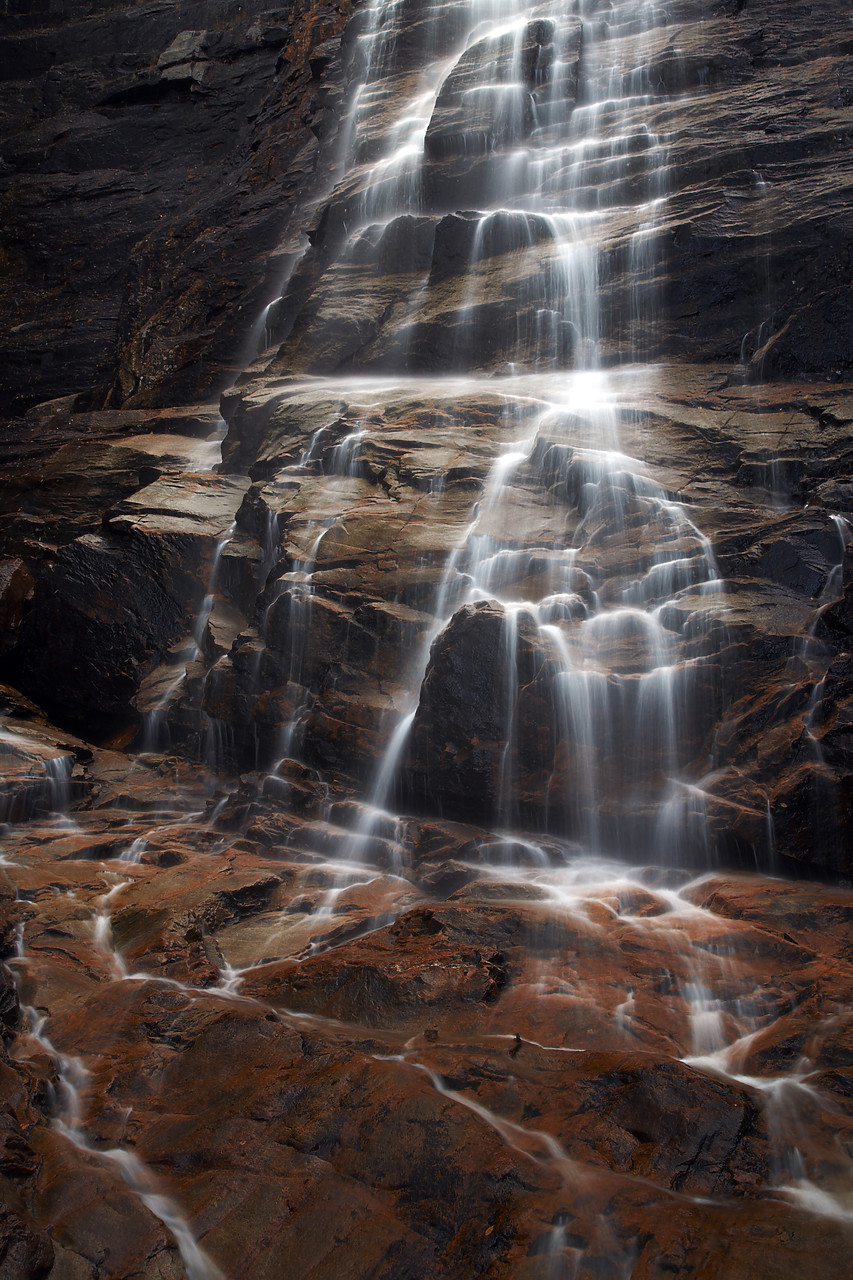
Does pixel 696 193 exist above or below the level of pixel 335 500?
above

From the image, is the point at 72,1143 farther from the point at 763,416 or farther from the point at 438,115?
the point at 438,115

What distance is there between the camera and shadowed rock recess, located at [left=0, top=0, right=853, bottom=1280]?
190 inches

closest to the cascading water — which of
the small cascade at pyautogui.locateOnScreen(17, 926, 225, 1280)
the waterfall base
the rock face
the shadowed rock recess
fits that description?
the shadowed rock recess

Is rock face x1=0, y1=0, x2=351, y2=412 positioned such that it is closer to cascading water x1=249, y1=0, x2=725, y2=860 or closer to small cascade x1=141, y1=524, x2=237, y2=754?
cascading water x1=249, y1=0, x2=725, y2=860

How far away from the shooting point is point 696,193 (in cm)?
1698

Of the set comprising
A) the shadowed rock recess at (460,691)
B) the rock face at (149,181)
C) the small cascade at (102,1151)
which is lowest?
the small cascade at (102,1151)

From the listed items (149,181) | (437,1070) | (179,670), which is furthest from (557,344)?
(149,181)

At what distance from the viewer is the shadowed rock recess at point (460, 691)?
4824 mm

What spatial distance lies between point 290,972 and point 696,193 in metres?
16.8

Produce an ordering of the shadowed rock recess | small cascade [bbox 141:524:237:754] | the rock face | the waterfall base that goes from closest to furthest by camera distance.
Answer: the waterfall base → the shadowed rock recess → small cascade [bbox 141:524:237:754] → the rock face

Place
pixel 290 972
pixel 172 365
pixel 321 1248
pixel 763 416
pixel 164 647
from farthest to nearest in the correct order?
1. pixel 172 365
2. pixel 164 647
3. pixel 763 416
4. pixel 290 972
5. pixel 321 1248

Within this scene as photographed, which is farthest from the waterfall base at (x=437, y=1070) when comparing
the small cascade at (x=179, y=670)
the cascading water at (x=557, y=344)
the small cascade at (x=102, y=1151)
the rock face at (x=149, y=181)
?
the rock face at (x=149, y=181)

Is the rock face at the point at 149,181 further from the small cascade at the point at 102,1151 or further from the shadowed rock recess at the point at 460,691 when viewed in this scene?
the small cascade at the point at 102,1151

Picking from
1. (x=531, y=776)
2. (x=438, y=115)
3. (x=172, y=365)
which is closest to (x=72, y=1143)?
(x=531, y=776)
